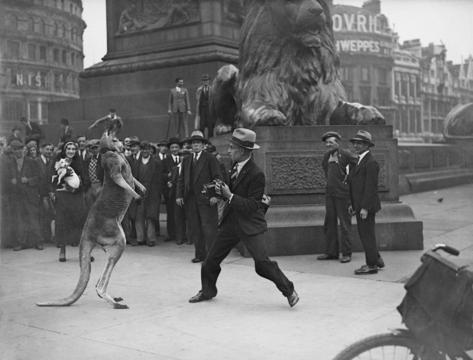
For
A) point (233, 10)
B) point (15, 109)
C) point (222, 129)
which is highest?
point (15, 109)

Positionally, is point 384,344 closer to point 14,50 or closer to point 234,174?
point 234,174

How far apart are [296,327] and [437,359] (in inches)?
113

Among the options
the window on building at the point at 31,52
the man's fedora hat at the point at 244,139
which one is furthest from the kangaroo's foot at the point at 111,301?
the window on building at the point at 31,52

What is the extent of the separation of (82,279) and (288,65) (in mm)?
5258

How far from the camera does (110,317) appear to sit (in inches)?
254

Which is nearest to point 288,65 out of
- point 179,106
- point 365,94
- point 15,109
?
point 179,106

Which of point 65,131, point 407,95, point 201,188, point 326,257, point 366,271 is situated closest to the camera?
point 366,271

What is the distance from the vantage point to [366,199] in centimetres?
847

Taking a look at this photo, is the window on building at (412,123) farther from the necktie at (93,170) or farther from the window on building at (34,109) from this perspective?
the window on building at (34,109)

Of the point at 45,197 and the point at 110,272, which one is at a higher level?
the point at 45,197

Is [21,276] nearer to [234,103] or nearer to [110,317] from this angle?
[110,317]

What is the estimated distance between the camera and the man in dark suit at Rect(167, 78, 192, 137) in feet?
52.6

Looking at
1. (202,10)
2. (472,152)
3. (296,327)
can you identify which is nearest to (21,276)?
(296,327)

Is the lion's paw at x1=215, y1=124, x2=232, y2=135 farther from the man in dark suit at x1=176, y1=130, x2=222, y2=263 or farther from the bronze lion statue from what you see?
the man in dark suit at x1=176, y1=130, x2=222, y2=263
